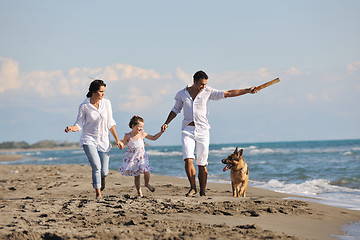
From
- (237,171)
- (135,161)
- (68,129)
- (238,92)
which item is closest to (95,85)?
(68,129)

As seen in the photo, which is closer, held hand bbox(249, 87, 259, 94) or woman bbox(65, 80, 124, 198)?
held hand bbox(249, 87, 259, 94)

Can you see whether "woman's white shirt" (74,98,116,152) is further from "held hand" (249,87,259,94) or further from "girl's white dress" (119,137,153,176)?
"held hand" (249,87,259,94)

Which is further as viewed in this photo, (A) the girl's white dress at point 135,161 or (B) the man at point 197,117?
(A) the girl's white dress at point 135,161

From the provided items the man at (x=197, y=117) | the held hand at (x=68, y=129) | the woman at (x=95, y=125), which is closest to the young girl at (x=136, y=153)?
the woman at (x=95, y=125)

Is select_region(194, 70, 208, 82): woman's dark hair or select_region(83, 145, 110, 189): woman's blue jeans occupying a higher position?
select_region(194, 70, 208, 82): woman's dark hair

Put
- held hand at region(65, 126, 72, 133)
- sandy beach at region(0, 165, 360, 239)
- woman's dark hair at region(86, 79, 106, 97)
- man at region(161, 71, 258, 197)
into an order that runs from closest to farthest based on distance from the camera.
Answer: sandy beach at region(0, 165, 360, 239) → held hand at region(65, 126, 72, 133) → woman's dark hair at region(86, 79, 106, 97) → man at region(161, 71, 258, 197)

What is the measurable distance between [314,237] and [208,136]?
3034 mm

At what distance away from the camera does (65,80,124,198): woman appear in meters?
6.57

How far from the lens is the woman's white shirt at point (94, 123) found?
6590 millimetres

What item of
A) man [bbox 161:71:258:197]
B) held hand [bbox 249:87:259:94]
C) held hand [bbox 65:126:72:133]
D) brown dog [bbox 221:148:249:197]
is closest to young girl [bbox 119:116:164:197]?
man [bbox 161:71:258:197]

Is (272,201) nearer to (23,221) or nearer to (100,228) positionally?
Result: (100,228)

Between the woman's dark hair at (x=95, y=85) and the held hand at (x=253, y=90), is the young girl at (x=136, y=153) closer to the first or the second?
the woman's dark hair at (x=95, y=85)

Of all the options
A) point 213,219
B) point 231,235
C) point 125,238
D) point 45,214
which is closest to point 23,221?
point 45,214

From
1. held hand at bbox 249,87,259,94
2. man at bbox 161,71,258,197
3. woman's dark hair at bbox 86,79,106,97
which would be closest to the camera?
held hand at bbox 249,87,259,94
